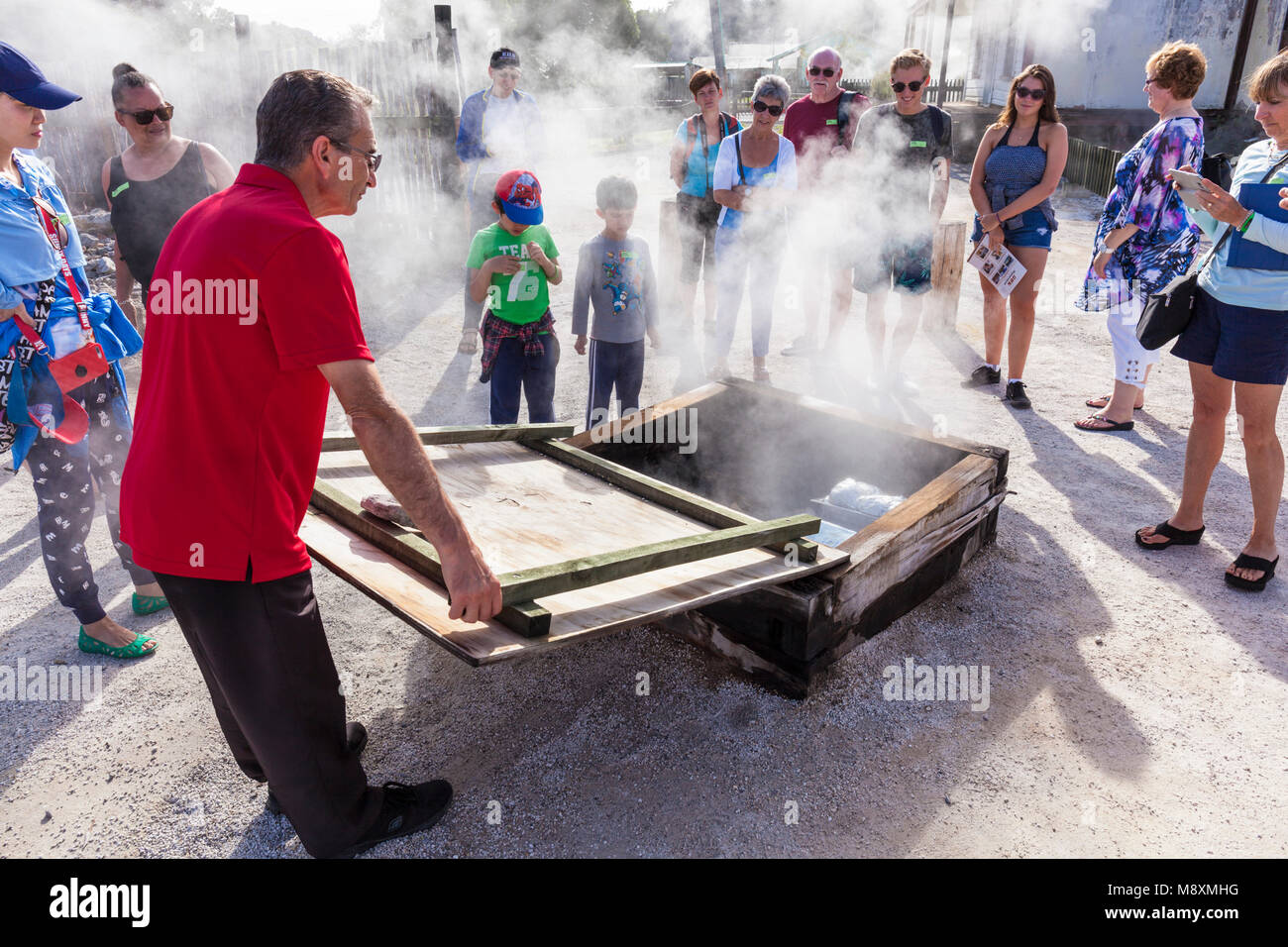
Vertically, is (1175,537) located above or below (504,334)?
below

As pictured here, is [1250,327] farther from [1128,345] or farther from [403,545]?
[403,545]

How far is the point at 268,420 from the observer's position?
1911 millimetres

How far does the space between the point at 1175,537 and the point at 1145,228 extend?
1.93 metres

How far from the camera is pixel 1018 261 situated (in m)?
5.52

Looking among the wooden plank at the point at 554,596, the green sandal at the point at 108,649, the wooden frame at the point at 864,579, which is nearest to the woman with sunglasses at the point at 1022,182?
the wooden frame at the point at 864,579

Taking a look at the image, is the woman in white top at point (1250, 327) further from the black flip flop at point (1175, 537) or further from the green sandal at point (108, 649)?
the green sandal at point (108, 649)

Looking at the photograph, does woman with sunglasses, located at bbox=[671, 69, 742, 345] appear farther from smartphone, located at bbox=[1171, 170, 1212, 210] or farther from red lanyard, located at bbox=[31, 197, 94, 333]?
red lanyard, located at bbox=[31, 197, 94, 333]

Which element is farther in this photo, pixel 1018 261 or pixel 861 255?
pixel 861 255

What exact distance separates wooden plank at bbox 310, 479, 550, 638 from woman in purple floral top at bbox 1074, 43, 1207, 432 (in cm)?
440

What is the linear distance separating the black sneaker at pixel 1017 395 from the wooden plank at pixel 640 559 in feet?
11.7

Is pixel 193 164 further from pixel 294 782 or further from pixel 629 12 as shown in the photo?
pixel 629 12

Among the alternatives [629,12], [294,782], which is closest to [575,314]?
[294,782]

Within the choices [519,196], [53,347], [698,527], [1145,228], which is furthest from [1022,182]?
[53,347]
